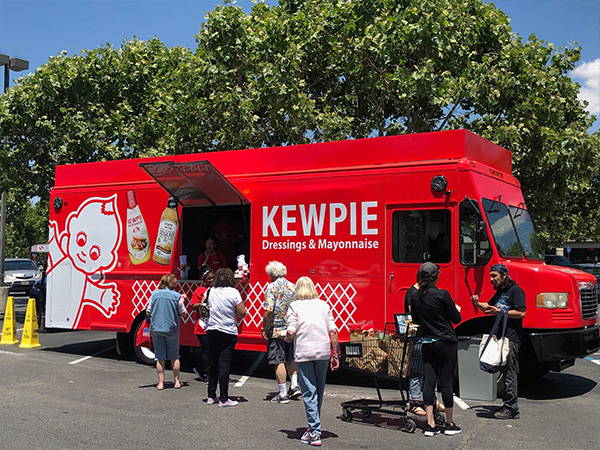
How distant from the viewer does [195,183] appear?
32.7ft

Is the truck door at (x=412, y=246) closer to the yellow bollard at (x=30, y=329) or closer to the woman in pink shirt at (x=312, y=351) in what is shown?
the woman in pink shirt at (x=312, y=351)

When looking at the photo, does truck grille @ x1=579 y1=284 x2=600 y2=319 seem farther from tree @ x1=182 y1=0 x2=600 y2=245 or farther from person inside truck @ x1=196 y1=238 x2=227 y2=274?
tree @ x1=182 y1=0 x2=600 y2=245

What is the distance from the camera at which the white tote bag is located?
7.08 m

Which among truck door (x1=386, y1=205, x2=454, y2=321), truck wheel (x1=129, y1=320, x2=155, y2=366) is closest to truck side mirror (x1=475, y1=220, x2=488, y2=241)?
truck door (x1=386, y1=205, x2=454, y2=321)

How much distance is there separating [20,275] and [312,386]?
2670cm

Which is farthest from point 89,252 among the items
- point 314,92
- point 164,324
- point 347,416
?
point 314,92

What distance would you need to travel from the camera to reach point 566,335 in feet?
26.0

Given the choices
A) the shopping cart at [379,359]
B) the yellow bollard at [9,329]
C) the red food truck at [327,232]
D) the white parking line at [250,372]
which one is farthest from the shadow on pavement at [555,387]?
the yellow bollard at [9,329]

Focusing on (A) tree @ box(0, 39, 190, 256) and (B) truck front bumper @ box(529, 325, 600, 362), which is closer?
(B) truck front bumper @ box(529, 325, 600, 362)

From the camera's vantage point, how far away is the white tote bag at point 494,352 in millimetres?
7082

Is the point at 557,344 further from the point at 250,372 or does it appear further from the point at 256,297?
the point at 250,372

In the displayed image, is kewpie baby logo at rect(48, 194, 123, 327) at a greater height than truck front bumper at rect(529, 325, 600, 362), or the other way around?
kewpie baby logo at rect(48, 194, 123, 327)

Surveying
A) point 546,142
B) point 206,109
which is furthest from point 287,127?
point 546,142

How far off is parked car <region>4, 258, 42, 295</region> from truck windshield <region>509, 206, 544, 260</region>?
24542mm
